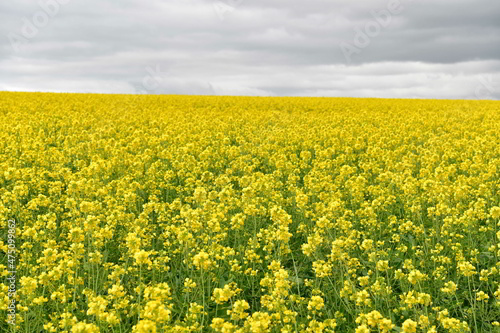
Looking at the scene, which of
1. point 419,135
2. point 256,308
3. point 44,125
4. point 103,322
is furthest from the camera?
point 44,125

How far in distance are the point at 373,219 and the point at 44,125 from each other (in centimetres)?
1565

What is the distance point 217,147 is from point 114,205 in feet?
20.3

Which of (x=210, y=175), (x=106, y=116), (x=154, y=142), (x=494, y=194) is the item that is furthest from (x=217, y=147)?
(x=106, y=116)

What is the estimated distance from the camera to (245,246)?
667 cm

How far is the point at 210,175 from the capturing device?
874 centimetres

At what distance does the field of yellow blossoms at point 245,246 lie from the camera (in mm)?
4094

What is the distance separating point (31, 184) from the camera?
875 cm

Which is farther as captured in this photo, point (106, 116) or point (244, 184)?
point (106, 116)

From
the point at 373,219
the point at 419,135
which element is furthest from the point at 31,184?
the point at 419,135

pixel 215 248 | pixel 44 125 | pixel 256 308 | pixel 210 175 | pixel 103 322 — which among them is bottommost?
pixel 256 308

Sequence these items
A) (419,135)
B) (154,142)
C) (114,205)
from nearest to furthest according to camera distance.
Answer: (114,205), (154,142), (419,135)

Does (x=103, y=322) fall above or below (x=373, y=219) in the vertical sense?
below

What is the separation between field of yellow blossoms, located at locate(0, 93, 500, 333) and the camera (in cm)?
409

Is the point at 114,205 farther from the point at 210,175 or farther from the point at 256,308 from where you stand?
the point at 256,308
